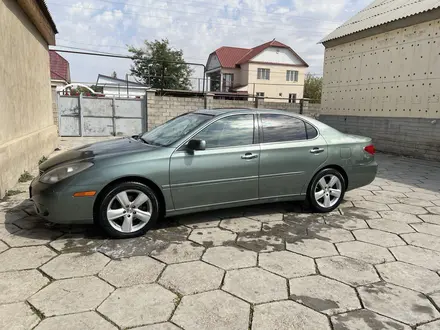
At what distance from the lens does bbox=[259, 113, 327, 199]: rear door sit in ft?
13.8

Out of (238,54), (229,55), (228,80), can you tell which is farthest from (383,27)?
(238,54)

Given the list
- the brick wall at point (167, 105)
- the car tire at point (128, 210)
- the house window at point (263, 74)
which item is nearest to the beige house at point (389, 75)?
the brick wall at point (167, 105)

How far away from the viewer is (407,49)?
33.3ft

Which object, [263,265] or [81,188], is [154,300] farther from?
[81,188]

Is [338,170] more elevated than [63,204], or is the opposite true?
[338,170]

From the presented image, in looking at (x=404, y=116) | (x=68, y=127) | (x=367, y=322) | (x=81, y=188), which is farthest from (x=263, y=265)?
(x=68, y=127)

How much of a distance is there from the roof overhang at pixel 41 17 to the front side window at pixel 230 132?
521 centimetres

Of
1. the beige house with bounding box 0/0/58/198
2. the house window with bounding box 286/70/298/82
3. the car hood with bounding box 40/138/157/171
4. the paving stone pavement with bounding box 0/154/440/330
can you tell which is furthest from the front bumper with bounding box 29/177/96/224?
the house window with bounding box 286/70/298/82

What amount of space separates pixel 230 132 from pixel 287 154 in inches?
31.6

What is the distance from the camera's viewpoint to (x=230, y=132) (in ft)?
13.4

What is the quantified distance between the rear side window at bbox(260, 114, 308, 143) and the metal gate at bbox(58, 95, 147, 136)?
12191 mm

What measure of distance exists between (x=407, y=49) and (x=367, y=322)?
1022 centimetres

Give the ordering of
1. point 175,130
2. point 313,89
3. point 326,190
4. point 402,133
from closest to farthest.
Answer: point 175,130
point 326,190
point 402,133
point 313,89

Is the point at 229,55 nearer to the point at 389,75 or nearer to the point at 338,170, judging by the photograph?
the point at 389,75
